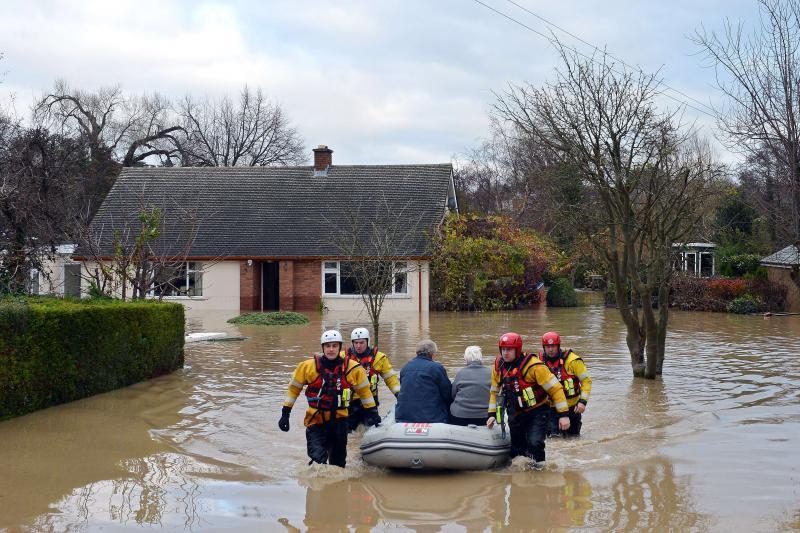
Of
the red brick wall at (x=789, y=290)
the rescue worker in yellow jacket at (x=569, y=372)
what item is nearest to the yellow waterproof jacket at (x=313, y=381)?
the rescue worker in yellow jacket at (x=569, y=372)

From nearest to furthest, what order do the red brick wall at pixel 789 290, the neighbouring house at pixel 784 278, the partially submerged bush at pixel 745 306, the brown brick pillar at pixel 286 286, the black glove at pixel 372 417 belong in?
the black glove at pixel 372 417, the neighbouring house at pixel 784 278, the red brick wall at pixel 789 290, the partially submerged bush at pixel 745 306, the brown brick pillar at pixel 286 286

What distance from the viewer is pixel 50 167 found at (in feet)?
68.8

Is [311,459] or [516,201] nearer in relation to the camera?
[311,459]

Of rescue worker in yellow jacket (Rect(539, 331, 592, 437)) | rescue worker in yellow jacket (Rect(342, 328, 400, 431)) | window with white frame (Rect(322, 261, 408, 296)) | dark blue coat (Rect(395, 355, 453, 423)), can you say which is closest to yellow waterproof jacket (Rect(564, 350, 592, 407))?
rescue worker in yellow jacket (Rect(539, 331, 592, 437))

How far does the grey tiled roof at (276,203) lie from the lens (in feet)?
120

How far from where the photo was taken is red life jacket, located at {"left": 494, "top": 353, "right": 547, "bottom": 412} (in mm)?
9797

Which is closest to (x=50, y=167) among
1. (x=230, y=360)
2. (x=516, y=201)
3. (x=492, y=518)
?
(x=230, y=360)

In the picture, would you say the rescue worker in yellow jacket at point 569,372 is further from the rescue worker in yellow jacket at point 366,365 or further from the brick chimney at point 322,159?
the brick chimney at point 322,159

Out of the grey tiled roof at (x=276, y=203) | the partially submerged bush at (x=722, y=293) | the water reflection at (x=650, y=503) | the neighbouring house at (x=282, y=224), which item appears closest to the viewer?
the water reflection at (x=650, y=503)

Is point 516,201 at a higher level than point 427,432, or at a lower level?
higher

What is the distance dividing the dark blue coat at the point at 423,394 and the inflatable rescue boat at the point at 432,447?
280mm

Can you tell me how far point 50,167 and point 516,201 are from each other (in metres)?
39.4

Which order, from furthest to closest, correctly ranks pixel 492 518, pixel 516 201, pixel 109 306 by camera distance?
pixel 516 201 → pixel 109 306 → pixel 492 518

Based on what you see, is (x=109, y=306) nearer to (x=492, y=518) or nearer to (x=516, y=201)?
(x=492, y=518)
